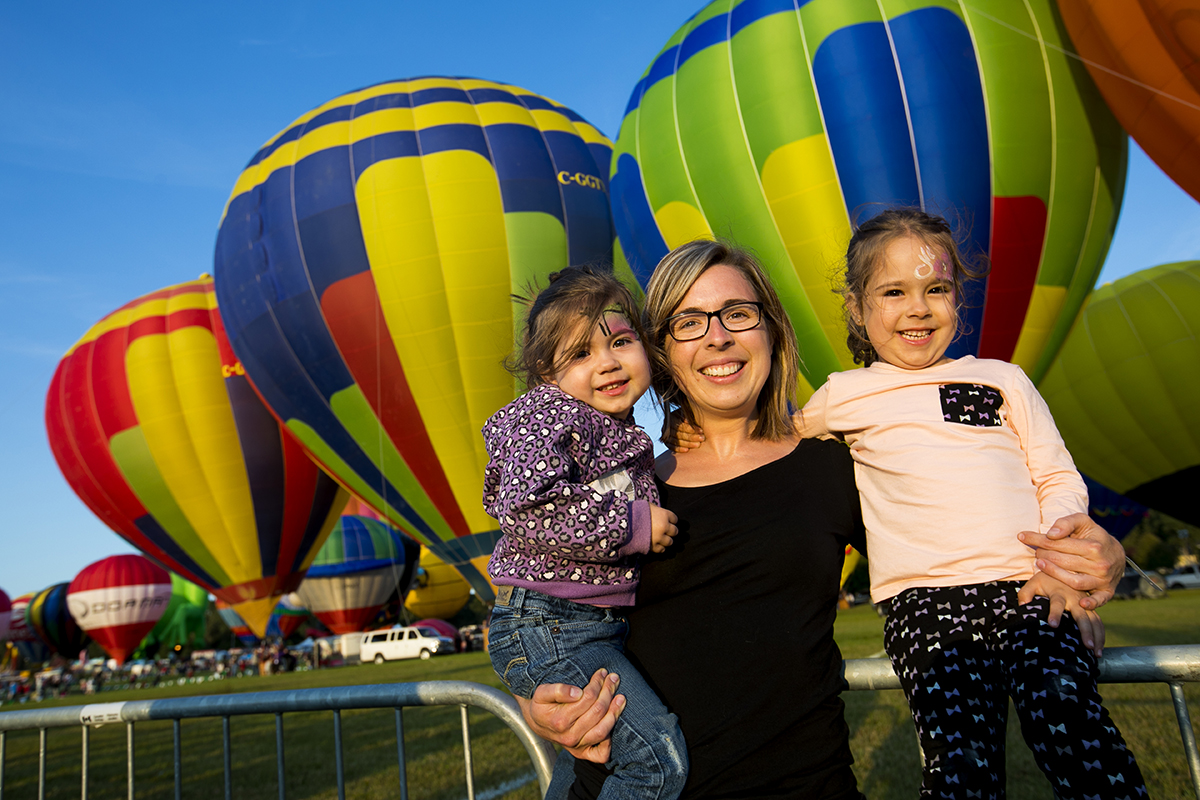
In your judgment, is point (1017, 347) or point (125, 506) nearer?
point (1017, 347)

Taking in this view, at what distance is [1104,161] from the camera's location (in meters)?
9.87

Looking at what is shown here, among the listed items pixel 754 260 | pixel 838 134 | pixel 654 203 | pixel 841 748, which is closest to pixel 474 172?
pixel 654 203

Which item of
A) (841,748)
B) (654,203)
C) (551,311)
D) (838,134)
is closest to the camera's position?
(841,748)

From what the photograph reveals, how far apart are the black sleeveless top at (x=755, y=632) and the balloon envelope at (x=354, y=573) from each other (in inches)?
1260

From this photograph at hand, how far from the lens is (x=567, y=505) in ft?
5.24

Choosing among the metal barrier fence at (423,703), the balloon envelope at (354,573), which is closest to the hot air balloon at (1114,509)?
the metal barrier fence at (423,703)

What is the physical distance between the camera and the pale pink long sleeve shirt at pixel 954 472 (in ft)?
5.32

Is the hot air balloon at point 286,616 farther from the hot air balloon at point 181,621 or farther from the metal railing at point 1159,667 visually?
the metal railing at point 1159,667

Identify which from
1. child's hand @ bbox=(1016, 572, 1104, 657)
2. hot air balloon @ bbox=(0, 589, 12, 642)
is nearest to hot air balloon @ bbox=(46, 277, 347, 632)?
child's hand @ bbox=(1016, 572, 1104, 657)

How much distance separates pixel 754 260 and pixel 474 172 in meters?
12.3

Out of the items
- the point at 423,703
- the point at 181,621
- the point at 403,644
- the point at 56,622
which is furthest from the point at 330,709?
the point at 181,621

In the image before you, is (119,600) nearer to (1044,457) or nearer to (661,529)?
(661,529)

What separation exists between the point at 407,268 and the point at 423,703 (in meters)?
11.7

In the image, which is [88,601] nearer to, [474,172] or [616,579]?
[474,172]
